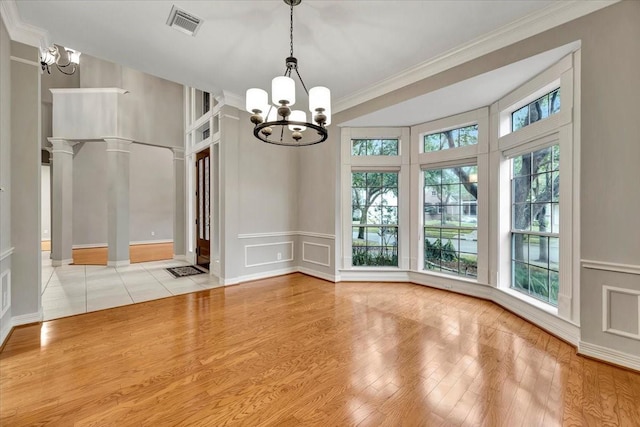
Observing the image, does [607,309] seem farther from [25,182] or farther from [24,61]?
[24,61]

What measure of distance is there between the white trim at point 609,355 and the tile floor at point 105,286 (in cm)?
442

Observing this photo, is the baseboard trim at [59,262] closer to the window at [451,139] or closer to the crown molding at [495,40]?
the crown molding at [495,40]

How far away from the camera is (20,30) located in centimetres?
273

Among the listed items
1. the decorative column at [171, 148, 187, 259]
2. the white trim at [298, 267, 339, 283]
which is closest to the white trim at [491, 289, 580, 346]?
the white trim at [298, 267, 339, 283]

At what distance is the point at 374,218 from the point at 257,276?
7.52ft

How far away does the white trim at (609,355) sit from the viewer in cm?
210

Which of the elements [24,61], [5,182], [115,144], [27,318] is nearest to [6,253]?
[5,182]

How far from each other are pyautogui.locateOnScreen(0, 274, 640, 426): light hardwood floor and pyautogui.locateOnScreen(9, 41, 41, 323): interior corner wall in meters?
0.36

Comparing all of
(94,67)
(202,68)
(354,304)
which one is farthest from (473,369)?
(94,67)

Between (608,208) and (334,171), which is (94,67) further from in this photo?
(608,208)

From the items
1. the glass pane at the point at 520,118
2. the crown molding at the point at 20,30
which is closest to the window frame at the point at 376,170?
the glass pane at the point at 520,118

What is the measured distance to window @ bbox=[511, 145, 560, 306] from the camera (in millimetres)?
2891

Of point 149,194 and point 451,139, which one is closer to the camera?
point 451,139

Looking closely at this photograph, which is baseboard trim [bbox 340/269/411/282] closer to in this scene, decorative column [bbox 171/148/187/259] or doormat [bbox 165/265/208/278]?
doormat [bbox 165/265/208/278]
